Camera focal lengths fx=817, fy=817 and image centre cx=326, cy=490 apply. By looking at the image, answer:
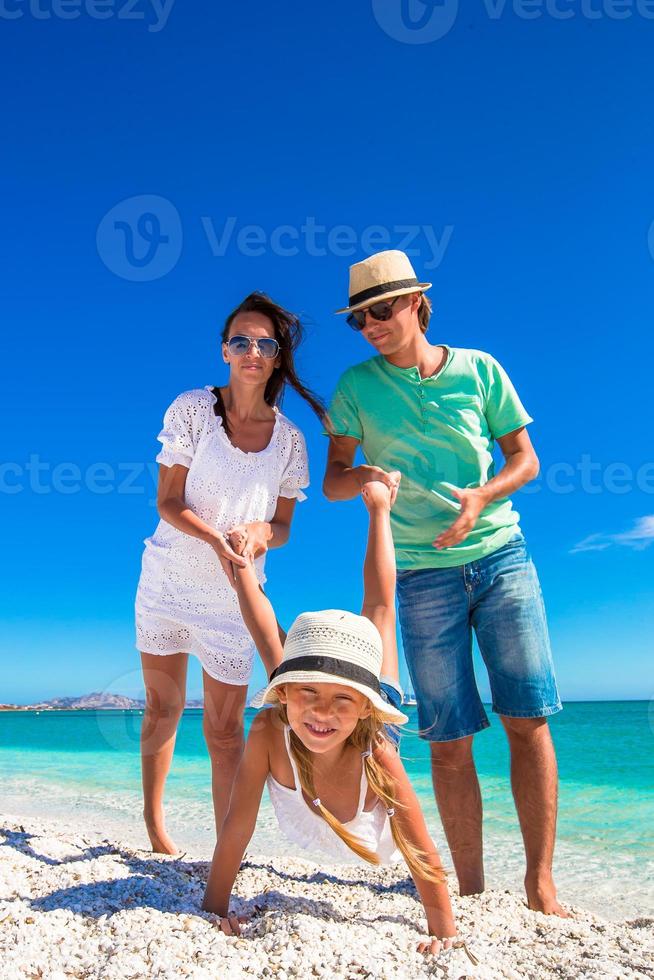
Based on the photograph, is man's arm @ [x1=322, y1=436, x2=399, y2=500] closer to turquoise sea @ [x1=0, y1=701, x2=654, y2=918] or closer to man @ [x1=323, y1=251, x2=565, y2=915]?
man @ [x1=323, y1=251, x2=565, y2=915]

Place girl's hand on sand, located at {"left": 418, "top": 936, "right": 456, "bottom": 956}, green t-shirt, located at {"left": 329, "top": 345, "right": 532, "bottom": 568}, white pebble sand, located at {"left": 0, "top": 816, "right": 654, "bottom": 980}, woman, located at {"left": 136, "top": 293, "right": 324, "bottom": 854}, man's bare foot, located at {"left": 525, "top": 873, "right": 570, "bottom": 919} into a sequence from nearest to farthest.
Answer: white pebble sand, located at {"left": 0, "top": 816, "right": 654, "bottom": 980} < girl's hand on sand, located at {"left": 418, "top": 936, "right": 456, "bottom": 956} < man's bare foot, located at {"left": 525, "top": 873, "right": 570, "bottom": 919} < green t-shirt, located at {"left": 329, "top": 345, "right": 532, "bottom": 568} < woman, located at {"left": 136, "top": 293, "right": 324, "bottom": 854}

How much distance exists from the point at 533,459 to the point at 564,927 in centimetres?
191

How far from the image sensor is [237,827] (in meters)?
2.79

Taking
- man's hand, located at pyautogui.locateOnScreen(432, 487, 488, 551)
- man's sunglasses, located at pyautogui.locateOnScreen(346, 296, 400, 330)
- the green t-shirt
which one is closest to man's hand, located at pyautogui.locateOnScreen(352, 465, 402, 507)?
the green t-shirt

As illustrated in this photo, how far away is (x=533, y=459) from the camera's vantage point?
12.3ft

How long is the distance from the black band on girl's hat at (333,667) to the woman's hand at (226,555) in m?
0.68

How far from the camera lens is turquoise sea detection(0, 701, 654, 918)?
17.2ft

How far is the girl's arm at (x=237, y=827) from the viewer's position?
2775 mm

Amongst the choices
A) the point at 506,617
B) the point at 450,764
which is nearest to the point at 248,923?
the point at 450,764

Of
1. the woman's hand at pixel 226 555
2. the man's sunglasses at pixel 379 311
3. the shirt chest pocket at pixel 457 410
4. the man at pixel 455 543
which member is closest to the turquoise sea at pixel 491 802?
the man at pixel 455 543

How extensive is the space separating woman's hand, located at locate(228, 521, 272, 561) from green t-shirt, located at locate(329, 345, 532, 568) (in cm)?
A: 58

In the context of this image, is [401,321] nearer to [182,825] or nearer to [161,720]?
[161,720]

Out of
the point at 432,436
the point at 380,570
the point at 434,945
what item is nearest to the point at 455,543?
the point at 380,570

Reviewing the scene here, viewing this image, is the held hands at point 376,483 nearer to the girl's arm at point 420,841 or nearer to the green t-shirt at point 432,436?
the green t-shirt at point 432,436
